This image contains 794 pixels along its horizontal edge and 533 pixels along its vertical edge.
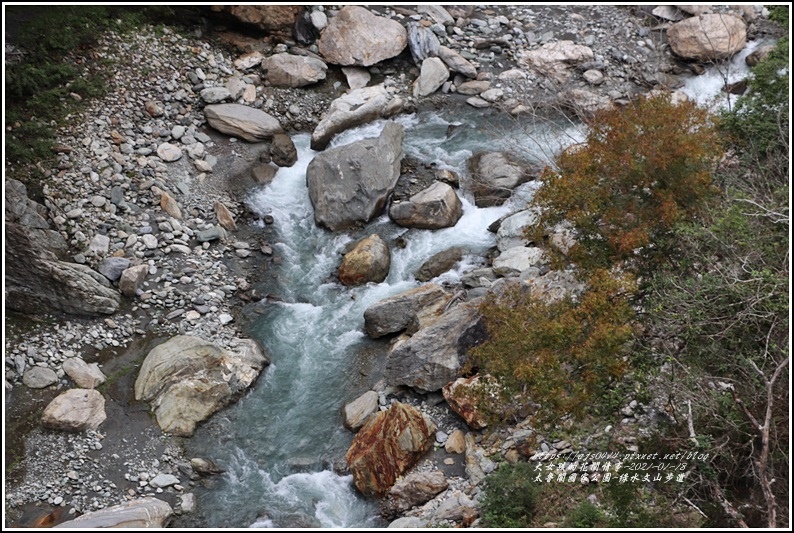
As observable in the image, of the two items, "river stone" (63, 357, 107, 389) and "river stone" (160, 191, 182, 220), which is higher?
"river stone" (160, 191, 182, 220)

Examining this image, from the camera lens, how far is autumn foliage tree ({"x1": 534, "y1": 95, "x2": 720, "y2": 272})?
32.7 feet

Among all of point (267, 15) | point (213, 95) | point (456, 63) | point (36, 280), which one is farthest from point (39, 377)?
point (456, 63)

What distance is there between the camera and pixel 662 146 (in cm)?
994

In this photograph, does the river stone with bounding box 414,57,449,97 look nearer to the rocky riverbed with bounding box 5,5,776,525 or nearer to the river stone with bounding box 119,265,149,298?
the rocky riverbed with bounding box 5,5,776,525

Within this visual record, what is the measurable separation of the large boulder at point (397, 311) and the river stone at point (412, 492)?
3.56m

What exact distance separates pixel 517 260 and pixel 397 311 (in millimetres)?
2686

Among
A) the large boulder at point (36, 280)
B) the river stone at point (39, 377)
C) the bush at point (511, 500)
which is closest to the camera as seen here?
the bush at point (511, 500)

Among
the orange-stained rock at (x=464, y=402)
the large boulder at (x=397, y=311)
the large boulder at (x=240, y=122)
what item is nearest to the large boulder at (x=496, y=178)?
the large boulder at (x=397, y=311)

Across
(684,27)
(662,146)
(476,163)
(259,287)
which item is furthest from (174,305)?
(684,27)

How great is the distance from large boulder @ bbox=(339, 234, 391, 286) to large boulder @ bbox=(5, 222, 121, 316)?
5.09 metres

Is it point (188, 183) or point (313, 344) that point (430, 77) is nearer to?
point (188, 183)

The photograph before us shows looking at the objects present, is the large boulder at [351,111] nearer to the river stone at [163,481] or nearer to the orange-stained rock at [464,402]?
the orange-stained rock at [464,402]

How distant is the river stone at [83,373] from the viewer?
12.8 m

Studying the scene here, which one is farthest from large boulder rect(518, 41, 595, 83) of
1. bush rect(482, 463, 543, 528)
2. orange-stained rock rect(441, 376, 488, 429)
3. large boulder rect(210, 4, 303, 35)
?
bush rect(482, 463, 543, 528)
